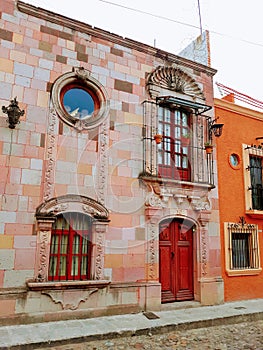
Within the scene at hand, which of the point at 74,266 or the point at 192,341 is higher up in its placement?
the point at 74,266

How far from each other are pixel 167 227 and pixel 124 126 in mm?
2722

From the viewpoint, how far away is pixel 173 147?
803 centimetres

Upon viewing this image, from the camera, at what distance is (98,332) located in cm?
533

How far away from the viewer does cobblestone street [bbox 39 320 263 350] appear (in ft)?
16.6

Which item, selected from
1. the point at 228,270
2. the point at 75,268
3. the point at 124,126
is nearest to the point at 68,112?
the point at 124,126

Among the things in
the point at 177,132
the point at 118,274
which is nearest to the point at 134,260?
the point at 118,274

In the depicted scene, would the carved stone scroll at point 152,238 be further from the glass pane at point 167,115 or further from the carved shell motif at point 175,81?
the carved shell motif at point 175,81

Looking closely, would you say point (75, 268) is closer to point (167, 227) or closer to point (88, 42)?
point (167, 227)

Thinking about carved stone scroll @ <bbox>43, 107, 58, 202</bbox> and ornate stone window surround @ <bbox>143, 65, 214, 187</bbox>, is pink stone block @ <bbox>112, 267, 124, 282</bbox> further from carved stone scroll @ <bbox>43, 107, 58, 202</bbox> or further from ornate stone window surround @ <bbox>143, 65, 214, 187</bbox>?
ornate stone window surround @ <bbox>143, 65, 214, 187</bbox>

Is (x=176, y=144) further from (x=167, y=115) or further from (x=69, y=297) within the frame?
(x=69, y=297)

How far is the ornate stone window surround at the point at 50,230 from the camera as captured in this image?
19.4ft

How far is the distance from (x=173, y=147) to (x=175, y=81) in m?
1.84

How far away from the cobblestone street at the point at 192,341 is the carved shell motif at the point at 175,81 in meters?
5.78

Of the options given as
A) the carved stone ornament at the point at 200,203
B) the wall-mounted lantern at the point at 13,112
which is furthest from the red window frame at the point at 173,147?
the wall-mounted lantern at the point at 13,112
